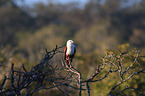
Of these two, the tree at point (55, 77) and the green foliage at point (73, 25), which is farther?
the green foliage at point (73, 25)

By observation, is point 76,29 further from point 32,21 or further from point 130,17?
point 130,17

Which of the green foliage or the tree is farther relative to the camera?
the green foliage

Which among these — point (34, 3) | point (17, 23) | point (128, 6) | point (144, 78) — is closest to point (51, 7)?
point (34, 3)

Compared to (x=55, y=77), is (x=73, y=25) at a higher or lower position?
higher

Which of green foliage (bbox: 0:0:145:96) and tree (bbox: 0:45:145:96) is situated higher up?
green foliage (bbox: 0:0:145:96)

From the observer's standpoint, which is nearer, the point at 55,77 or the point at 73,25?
the point at 55,77

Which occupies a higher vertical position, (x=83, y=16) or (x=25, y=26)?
(x=83, y=16)

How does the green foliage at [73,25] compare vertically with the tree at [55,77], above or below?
above

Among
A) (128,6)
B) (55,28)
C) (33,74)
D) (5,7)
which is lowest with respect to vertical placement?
(33,74)

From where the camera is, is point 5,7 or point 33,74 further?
point 5,7

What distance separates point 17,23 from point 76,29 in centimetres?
1658

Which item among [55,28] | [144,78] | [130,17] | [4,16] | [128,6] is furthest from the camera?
[128,6]

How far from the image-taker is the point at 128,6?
6531 cm

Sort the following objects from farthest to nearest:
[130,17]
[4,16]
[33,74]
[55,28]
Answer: [130,17] < [55,28] < [4,16] < [33,74]
